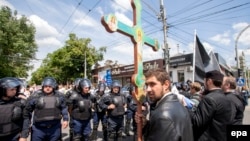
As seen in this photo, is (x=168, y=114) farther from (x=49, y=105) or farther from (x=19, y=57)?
(x=19, y=57)

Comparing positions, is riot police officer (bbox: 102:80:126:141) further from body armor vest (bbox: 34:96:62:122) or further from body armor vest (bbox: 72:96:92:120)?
body armor vest (bbox: 34:96:62:122)

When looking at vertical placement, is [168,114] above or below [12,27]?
below

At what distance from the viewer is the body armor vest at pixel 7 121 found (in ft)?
12.9

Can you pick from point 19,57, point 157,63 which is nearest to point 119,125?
point 157,63

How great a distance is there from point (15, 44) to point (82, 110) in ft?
86.1

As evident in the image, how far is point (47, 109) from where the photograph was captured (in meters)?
4.92

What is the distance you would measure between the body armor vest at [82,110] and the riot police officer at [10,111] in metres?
1.72

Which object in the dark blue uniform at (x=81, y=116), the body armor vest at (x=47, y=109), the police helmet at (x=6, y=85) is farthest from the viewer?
the dark blue uniform at (x=81, y=116)

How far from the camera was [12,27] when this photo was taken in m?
28.2

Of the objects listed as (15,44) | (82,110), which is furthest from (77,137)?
(15,44)

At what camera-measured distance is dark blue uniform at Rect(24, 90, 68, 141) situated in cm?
480

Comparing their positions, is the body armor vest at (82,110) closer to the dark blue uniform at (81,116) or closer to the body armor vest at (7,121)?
the dark blue uniform at (81,116)

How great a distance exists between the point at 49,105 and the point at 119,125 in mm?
2161

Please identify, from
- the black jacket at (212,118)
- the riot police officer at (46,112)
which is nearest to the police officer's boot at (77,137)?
the riot police officer at (46,112)
